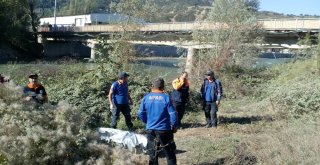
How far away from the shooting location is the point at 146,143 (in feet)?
31.6

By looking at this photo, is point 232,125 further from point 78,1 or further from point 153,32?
point 78,1

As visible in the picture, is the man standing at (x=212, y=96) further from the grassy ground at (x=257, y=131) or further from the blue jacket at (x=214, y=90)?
the grassy ground at (x=257, y=131)

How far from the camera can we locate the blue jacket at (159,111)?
8.47 meters

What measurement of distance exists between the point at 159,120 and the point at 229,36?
58.0 feet

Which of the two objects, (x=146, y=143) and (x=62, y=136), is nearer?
(x=62, y=136)

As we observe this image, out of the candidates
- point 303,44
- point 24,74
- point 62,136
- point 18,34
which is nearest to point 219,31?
point 303,44

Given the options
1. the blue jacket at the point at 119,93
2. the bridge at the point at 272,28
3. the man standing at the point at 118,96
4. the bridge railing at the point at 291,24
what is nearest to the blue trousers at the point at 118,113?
the man standing at the point at 118,96

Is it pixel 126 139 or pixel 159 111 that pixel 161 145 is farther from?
pixel 126 139

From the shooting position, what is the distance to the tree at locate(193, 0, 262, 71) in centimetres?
2386

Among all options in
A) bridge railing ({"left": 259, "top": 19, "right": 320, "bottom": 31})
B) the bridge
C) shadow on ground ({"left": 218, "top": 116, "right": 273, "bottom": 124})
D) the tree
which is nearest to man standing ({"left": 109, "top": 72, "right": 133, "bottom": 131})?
shadow on ground ({"left": 218, "top": 116, "right": 273, "bottom": 124})

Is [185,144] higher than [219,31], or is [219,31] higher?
[219,31]

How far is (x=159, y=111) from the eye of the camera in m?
8.51

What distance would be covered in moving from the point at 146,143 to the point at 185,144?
1.81 meters

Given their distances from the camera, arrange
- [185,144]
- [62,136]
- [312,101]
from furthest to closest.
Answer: [312,101], [185,144], [62,136]
